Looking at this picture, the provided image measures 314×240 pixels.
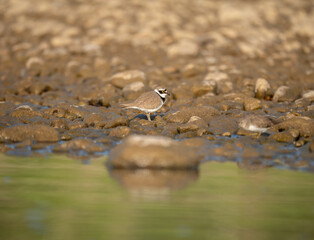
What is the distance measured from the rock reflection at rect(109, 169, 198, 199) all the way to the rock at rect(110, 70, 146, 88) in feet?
29.4

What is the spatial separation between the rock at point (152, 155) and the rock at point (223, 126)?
10.8ft

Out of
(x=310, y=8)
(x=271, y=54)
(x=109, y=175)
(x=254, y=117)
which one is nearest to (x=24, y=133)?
(x=109, y=175)

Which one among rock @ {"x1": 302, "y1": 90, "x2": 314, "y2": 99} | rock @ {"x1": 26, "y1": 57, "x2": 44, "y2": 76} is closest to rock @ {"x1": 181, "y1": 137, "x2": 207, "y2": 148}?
rock @ {"x1": 302, "y1": 90, "x2": 314, "y2": 99}

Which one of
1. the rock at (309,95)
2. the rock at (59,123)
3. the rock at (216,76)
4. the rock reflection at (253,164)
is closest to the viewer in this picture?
the rock reflection at (253,164)

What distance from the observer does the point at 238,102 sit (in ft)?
47.6

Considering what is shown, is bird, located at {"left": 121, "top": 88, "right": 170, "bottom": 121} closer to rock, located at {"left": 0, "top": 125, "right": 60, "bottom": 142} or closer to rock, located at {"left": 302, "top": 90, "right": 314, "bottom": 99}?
rock, located at {"left": 0, "top": 125, "right": 60, "bottom": 142}

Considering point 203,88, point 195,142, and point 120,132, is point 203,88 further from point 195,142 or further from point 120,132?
point 195,142

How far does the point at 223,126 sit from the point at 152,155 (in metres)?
3.92

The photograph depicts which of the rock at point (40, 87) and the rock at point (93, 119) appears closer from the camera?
the rock at point (93, 119)

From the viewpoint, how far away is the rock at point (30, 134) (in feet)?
35.1

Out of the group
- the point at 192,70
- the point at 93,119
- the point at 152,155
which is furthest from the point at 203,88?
the point at 152,155

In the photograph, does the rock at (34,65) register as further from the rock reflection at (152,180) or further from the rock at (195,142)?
the rock reflection at (152,180)

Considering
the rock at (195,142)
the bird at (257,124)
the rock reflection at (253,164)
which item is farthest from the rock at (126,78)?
the rock reflection at (253,164)

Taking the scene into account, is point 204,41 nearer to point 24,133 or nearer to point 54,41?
point 54,41
